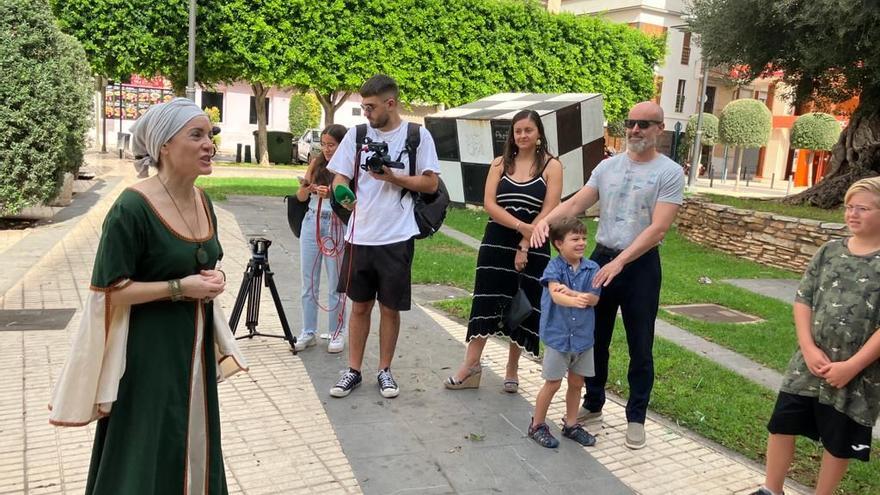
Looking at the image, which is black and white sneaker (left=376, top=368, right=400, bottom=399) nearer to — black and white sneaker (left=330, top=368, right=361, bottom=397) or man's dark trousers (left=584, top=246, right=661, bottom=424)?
black and white sneaker (left=330, top=368, right=361, bottom=397)

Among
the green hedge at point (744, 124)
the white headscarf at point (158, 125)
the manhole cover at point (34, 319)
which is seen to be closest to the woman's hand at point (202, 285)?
the white headscarf at point (158, 125)

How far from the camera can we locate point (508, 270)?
14.3 feet

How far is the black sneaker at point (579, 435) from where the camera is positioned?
393cm

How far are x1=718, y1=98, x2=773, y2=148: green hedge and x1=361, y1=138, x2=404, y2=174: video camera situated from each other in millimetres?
31293

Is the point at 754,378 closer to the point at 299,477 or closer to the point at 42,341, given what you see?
the point at 299,477

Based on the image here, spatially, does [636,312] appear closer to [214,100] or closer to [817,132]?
[817,132]

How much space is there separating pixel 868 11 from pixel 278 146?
22157 millimetres

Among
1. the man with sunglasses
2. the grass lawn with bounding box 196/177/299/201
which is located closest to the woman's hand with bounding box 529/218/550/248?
the man with sunglasses

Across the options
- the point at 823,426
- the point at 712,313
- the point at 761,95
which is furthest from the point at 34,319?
the point at 761,95

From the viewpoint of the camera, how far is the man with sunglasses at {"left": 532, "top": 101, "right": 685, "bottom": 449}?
3.69 metres

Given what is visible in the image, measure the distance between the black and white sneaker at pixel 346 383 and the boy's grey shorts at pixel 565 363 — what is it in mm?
1362

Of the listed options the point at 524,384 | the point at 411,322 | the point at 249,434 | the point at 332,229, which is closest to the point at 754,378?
the point at 524,384

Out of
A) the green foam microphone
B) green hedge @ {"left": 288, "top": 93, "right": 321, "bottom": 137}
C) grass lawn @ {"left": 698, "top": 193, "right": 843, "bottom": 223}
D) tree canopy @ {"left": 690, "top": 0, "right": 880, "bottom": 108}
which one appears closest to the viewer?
the green foam microphone

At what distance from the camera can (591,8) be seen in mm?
41500
